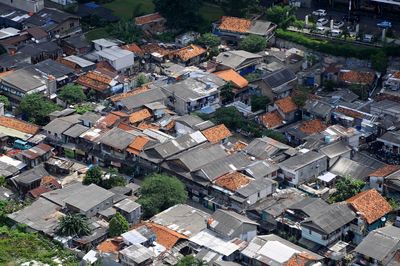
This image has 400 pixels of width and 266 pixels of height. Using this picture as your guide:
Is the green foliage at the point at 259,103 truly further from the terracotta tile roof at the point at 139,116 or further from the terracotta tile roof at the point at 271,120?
the terracotta tile roof at the point at 139,116

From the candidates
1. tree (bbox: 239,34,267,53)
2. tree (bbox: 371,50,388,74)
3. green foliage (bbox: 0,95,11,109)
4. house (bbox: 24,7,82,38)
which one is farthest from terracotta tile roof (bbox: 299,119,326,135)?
house (bbox: 24,7,82,38)

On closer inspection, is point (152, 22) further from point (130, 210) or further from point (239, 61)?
point (130, 210)

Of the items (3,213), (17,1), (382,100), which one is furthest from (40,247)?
(17,1)

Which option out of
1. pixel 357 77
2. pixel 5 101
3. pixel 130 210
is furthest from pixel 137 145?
pixel 357 77

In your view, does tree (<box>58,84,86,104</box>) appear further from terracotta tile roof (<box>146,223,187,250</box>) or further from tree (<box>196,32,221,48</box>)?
terracotta tile roof (<box>146,223,187,250</box>)

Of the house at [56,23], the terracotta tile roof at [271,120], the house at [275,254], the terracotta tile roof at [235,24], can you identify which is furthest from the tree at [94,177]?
the house at [56,23]
